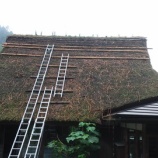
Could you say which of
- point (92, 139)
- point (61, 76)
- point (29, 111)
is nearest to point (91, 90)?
point (61, 76)

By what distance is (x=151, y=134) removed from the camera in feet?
18.8

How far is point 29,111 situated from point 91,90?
223 cm

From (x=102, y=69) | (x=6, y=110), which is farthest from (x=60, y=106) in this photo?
(x=102, y=69)

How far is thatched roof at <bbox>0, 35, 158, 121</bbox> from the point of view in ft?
26.7

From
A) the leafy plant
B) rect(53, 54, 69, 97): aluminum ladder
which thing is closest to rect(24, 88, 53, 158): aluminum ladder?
rect(53, 54, 69, 97): aluminum ladder

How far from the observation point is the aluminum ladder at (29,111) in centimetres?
738

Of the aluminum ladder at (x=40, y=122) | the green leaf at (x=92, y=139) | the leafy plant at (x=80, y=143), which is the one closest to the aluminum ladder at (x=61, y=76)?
the aluminum ladder at (x=40, y=122)

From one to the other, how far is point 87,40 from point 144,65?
10.5 ft

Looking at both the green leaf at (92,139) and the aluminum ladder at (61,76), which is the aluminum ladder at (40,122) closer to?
the aluminum ladder at (61,76)

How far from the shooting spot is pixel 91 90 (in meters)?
8.94

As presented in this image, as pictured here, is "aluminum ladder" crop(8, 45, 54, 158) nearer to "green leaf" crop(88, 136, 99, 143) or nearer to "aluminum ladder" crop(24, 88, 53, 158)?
"aluminum ladder" crop(24, 88, 53, 158)

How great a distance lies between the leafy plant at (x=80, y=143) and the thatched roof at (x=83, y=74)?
0.37 meters

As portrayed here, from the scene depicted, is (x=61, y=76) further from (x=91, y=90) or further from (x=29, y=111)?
(x=29, y=111)

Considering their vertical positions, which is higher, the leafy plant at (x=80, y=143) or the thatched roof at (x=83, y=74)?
the thatched roof at (x=83, y=74)
